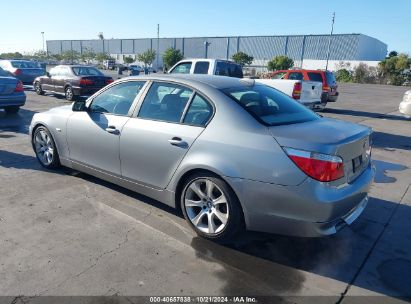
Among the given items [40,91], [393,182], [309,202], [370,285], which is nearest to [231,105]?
[309,202]

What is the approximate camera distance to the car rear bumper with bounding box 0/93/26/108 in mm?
10234

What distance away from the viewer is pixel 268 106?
3.79 m

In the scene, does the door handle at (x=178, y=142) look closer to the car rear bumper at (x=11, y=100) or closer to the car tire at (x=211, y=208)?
the car tire at (x=211, y=208)

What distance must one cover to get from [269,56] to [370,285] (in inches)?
3398

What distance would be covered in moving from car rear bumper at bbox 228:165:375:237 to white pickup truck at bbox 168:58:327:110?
27.9 feet

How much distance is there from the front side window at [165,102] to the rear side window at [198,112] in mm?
98

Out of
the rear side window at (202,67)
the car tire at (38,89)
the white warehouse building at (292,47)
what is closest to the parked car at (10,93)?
the rear side window at (202,67)

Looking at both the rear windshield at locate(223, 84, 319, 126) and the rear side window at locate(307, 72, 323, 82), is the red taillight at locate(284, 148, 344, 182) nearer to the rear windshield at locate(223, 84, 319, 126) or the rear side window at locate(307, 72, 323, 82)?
the rear windshield at locate(223, 84, 319, 126)

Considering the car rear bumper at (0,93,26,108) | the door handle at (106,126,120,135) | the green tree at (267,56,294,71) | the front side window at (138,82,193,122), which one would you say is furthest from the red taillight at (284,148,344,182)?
the green tree at (267,56,294,71)

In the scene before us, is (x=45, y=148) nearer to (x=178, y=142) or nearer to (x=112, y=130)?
(x=112, y=130)

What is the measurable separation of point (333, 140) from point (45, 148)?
442 cm

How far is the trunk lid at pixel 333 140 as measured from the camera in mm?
3012

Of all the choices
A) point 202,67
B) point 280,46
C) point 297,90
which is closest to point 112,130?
point 202,67

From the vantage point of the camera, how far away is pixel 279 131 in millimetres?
3219
